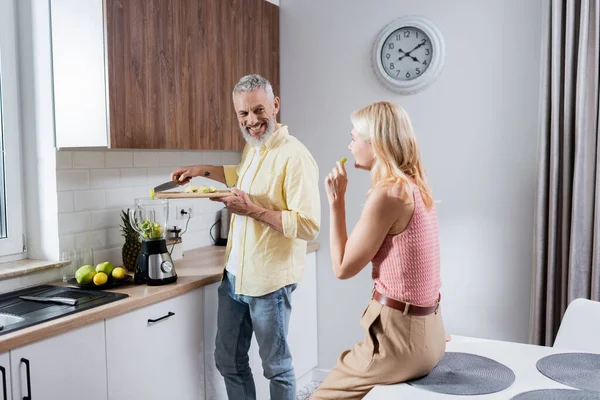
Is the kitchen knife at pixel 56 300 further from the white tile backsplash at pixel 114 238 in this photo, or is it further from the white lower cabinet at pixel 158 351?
the white tile backsplash at pixel 114 238

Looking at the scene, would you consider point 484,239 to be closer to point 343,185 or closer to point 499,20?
A: point 499,20

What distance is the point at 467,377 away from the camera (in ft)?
5.01

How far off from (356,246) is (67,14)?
1.53 meters

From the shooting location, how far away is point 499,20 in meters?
2.87

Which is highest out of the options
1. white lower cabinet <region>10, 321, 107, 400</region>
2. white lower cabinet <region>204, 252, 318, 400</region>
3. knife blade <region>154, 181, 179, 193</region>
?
knife blade <region>154, 181, 179, 193</region>

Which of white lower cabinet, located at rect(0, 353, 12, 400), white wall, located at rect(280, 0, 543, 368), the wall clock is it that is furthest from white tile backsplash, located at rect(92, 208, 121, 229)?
the wall clock

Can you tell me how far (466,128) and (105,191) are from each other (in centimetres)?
184

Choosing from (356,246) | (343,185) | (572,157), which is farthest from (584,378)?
(572,157)

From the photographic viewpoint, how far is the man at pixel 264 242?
225 cm

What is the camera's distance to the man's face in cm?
233

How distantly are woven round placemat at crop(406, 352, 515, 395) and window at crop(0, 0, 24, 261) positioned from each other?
177cm

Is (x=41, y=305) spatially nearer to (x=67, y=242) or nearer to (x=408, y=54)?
(x=67, y=242)

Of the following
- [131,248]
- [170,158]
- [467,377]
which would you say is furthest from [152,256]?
[467,377]

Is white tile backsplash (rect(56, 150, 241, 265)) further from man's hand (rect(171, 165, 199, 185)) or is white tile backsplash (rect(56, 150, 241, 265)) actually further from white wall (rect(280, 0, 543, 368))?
white wall (rect(280, 0, 543, 368))
